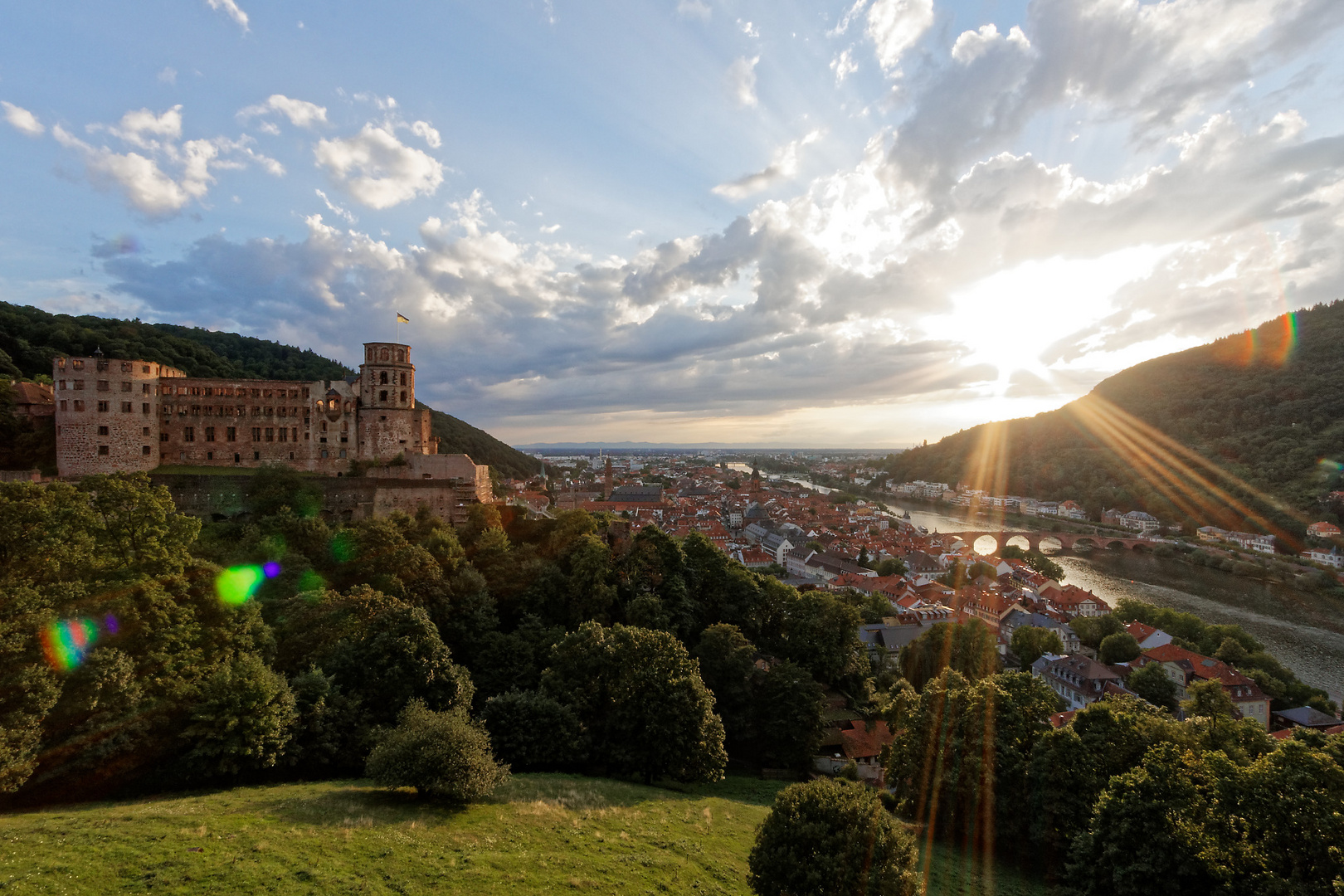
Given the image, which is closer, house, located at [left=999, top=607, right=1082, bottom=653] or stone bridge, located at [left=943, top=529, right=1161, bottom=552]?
house, located at [left=999, top=607, right=1082, bottom=653]

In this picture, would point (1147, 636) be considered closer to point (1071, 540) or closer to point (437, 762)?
point (437, 762)

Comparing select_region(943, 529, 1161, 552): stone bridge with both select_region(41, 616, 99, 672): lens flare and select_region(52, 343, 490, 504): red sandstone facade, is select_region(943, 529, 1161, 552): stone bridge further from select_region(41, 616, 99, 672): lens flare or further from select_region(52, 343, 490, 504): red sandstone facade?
select_region(41, 616, 99, 672): lens flare

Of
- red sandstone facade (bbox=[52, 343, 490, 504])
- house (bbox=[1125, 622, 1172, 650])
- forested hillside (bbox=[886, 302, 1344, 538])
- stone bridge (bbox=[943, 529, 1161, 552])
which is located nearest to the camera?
red sandstone facade (bbox=[52, 343, 490, 504])

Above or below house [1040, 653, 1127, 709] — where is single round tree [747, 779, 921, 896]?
above

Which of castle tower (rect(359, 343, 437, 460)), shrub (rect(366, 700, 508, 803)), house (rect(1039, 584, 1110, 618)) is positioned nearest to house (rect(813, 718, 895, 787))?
shrub (rect(366, 700, 508, 803))

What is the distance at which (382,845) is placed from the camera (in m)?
11.5

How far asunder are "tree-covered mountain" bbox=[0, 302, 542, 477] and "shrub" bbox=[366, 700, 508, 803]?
87.5ft

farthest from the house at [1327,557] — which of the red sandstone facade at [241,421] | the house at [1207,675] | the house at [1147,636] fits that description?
the red sandstone facade at [241,421]

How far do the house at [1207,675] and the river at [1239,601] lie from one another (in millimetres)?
7393

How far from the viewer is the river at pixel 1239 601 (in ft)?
129

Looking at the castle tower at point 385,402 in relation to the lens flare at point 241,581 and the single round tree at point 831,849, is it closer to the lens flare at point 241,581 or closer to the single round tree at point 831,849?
the lens flare at point 241,581

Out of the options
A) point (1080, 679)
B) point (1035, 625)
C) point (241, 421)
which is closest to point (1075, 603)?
point (1035, 625)

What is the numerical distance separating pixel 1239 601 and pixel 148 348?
95.0m

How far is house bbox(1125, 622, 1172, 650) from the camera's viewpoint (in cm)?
3816
